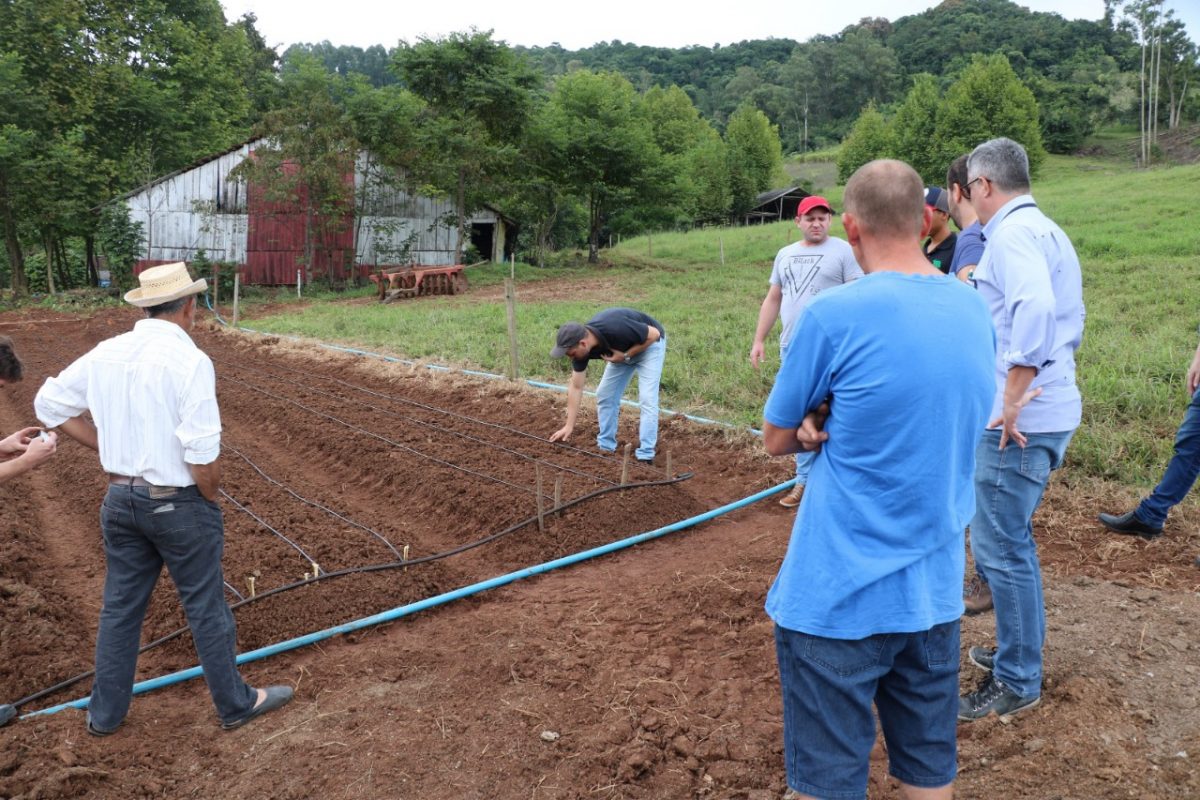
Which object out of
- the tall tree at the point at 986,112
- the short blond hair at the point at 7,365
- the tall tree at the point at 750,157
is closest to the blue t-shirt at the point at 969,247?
the short blond hair at the point at 7,365

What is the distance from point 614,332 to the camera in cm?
550

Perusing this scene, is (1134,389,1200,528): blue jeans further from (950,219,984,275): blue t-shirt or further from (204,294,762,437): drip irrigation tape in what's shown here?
(204,294,762,437): drip irrigation tape

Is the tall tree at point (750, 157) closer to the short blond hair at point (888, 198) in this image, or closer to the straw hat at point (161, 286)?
the straw hat at point (161, 286)

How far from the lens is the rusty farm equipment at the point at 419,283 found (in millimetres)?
20125

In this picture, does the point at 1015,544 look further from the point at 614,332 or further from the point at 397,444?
the point at 397,444

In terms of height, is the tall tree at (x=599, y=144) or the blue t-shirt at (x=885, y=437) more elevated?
the tall tree at (x=599, y=144)

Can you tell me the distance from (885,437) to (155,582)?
2.65 metres

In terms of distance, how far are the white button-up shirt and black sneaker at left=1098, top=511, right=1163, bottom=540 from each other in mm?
4558

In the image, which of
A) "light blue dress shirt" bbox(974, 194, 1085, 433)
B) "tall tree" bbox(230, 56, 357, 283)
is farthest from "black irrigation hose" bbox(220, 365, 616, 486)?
"tall tree" bbox(230, 56, 357, 283)

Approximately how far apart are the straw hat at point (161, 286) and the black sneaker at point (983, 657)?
3.09 meters

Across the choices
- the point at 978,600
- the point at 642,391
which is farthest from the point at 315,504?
the point at 978,600

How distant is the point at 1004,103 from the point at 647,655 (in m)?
45.7

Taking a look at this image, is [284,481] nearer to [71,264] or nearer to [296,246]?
[296,246]

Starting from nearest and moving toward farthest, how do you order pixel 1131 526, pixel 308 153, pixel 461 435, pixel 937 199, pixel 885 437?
1. pixel 885 437
2. pixel 937 199
3. pixel 1131 526
4. pixel 461 435
5. pixel 308 153
